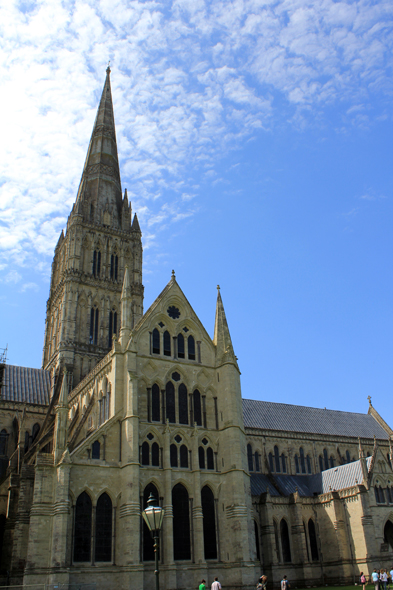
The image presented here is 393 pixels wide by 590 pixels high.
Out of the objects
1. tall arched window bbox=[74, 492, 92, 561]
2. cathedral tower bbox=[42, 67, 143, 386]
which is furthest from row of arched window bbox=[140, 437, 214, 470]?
cathedral tower bbox=[42, 67, 143, 386]

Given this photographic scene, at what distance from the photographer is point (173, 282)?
4200cm

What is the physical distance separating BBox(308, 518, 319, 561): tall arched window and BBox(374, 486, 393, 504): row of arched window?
6.16m

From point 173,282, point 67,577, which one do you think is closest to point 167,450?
point 67,577

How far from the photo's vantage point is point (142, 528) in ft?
107

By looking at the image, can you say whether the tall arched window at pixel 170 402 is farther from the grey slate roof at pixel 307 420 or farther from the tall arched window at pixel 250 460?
the grey slate roof at pixel 307 420

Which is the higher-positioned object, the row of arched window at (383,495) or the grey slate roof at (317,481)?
the grey slate roof at (317,481)

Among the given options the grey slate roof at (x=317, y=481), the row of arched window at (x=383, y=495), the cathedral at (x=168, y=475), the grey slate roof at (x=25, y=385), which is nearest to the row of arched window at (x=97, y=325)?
the cathedral at (x=168, y=475)

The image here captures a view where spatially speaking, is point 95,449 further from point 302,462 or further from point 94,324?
point 302,462

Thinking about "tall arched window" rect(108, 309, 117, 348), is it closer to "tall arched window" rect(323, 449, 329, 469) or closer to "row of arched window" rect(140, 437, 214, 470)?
"row of arched window" rect(140, 437, 214, 470)

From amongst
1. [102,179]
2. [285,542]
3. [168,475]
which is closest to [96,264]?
[102,179]

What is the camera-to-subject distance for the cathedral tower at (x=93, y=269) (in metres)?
58.6

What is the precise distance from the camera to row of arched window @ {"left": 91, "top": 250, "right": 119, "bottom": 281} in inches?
2510

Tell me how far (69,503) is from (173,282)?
1796 cm

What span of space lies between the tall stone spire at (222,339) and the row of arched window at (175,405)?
3.27 meters
